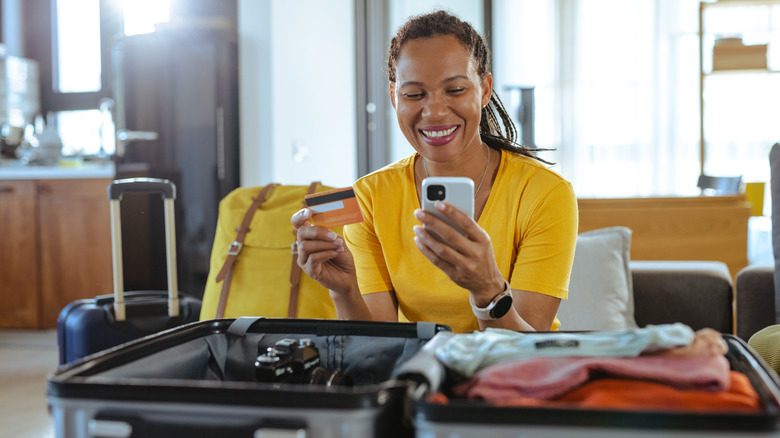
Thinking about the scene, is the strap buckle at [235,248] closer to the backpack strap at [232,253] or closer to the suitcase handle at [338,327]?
the backpack strap at [232,253]

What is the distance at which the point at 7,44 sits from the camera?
179 inches

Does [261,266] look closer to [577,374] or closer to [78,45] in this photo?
[577,374]

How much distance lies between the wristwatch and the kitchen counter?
3022 mm

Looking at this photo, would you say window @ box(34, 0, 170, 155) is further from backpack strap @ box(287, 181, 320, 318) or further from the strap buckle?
backpack strap @ box(287, 181, 320, 318)

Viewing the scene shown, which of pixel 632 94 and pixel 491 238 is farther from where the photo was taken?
pixel 632 94

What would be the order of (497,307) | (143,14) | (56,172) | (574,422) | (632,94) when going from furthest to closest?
(632,94) → (56,172) → (143,14) → (497,307) → (574,422)

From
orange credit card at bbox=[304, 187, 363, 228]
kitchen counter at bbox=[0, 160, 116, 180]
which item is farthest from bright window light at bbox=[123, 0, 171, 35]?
orange credit card at bbox=[304, 187, 363, 228]

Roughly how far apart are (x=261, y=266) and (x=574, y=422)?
1.41 metres

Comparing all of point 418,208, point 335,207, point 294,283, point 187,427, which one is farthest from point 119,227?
point 187,427

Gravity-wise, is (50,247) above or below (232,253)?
below

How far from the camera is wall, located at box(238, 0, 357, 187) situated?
3240mm

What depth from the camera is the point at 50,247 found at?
378cm

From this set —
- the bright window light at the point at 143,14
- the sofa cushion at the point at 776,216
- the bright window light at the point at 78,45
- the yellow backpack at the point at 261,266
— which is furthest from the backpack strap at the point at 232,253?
the bright window light at the point at 78,45

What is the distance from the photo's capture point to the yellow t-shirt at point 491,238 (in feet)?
3.93
